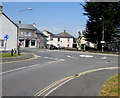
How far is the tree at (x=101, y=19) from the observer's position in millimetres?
44875

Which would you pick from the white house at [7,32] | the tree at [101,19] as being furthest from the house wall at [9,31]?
the tree at [101,19]

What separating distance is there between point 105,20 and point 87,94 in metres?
39.2

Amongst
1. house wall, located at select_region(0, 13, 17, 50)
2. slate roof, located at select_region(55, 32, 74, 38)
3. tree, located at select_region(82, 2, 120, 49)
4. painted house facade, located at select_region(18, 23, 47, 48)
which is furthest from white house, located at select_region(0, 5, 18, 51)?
slate roof, located at select_region(55, 32, 74, 38)

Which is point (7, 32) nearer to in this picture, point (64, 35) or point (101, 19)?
point (101, 19)

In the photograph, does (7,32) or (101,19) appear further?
(101,19)

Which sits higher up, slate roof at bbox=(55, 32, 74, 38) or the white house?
slate roof at bbox=(55, 32, 74, 38)

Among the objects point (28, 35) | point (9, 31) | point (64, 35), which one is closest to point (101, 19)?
point (9, 31)

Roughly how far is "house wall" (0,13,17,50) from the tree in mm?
19890

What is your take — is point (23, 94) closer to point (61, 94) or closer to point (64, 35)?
point (61, 94)

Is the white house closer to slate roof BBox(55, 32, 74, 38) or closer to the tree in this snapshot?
the tree

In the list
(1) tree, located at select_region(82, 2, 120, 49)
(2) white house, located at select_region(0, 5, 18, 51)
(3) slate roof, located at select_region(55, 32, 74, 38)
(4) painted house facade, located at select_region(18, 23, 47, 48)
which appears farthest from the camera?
(3) slate roof, located at select_region(55, 32, 74, 38)

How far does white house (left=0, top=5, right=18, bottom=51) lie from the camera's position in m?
31.5

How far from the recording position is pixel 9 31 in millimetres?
32656

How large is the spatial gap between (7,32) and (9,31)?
1.58 feet
